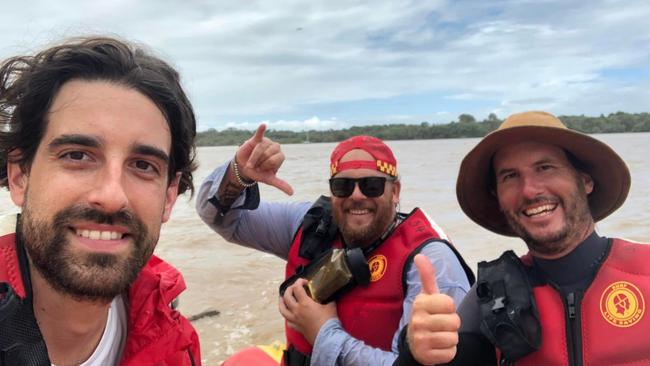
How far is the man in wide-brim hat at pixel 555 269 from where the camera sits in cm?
241

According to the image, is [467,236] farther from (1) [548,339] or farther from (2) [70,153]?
(2) [70,153]

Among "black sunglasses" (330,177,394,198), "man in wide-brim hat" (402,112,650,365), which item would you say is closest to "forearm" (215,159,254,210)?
"black sunglasses" (330,177,394,198)

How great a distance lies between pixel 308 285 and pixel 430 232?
0.79 metres

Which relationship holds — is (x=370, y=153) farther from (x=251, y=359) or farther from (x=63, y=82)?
(x=63, y=82)

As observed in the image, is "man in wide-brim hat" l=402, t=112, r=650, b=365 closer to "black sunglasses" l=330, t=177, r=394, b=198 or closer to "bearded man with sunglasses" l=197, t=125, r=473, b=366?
"bearded man with sunglasses" l=197, t=125, r=473, b=366

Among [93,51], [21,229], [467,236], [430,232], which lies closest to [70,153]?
[21,229]

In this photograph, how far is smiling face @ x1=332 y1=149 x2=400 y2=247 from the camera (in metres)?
3.34

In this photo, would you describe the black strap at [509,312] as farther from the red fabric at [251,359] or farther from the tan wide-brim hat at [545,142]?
the red fabric at [251,359]

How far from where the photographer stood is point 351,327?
3.05 meters

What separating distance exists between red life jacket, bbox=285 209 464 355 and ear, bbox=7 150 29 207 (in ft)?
6.07

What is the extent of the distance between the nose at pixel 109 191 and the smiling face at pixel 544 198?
1894 millimetres

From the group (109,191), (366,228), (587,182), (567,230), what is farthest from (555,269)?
(109,191)

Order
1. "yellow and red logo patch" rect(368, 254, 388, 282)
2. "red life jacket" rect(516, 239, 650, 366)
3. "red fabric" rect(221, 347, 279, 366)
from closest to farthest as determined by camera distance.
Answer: "red life jacket" rect(516, 239, 650, 366), "yellow and red logo patch" rect(368, 254, 388, 282), "red fabric" rect(221, 347, 279, 366)

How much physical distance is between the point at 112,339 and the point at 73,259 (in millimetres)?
499
